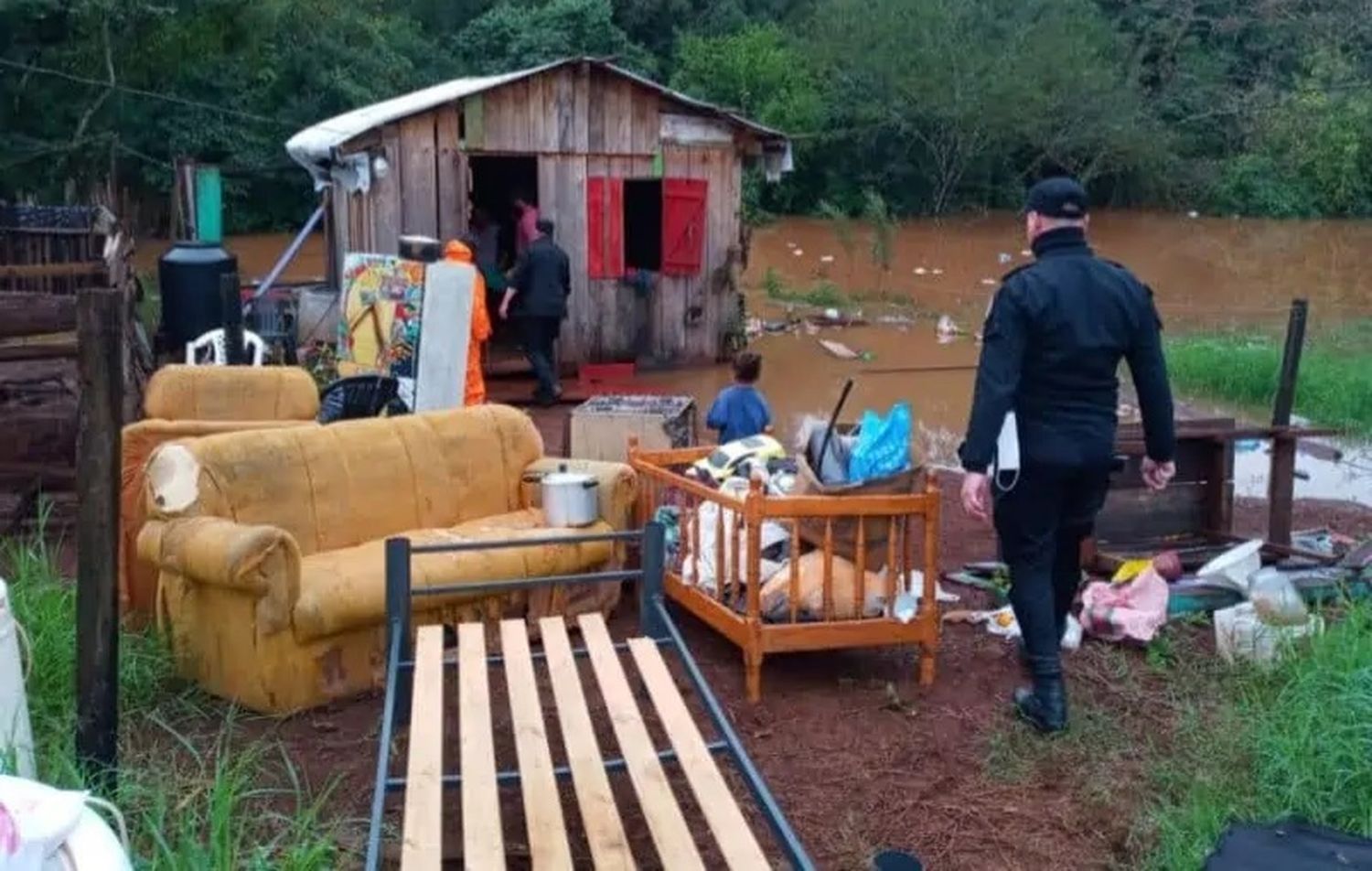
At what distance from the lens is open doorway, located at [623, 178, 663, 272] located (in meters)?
14.1

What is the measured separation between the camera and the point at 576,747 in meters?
3.67

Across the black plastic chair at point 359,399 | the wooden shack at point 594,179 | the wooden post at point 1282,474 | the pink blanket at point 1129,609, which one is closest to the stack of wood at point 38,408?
the black plastic chair at point 359,399

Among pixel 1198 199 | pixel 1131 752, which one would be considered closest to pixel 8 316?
pixel 1131 752

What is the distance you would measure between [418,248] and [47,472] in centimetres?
308

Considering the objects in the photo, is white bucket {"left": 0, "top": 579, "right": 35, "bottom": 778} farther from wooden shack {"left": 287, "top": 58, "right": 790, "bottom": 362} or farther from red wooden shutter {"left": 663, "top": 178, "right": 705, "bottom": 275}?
red wooden shutter {"left": 663, "top": 178, "right": 705, "bottom": 275}

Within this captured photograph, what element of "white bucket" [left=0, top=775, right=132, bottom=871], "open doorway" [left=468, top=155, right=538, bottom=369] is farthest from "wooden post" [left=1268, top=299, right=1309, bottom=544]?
"open doorway" [left=468, top=155, right=538, bottom=369]

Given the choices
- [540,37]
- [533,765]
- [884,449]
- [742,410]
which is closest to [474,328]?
[742,410]

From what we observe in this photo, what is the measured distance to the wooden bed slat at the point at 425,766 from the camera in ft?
9.79

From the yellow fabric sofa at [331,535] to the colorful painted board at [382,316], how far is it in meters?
3.20

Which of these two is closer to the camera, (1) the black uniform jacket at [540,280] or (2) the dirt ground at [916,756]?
(2) the dirt ground at [916,756]

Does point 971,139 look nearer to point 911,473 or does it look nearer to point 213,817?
point 911,473

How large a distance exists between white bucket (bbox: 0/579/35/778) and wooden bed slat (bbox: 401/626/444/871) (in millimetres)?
993

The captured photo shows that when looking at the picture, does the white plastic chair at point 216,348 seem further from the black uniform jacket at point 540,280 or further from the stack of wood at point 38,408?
the black uniform jacket at point 540,280

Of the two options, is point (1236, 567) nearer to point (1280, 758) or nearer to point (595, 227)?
point (1280, 758)
